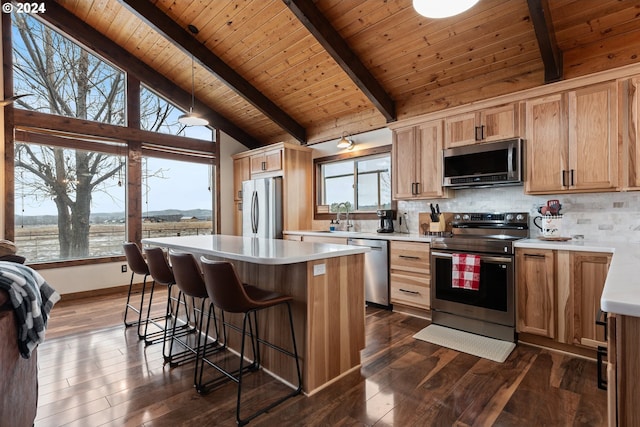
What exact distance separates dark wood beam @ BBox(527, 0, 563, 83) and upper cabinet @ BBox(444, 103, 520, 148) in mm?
397

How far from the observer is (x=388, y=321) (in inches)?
138

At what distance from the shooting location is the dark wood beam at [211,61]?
3.76 metres

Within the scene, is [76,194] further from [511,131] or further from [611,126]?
[611,126]

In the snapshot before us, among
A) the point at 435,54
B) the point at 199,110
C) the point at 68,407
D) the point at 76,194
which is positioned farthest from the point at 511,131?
the point at 76,194

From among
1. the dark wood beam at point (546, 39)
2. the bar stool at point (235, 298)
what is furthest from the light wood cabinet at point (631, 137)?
the bar stool at point (235, 298)

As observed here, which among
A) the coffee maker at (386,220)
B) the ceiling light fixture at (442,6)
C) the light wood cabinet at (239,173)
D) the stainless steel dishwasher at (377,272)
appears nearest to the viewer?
the ceiling light fixture at (442,6)

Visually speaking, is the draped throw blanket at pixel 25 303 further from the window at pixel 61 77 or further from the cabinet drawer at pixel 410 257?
the window at pixel 61 77

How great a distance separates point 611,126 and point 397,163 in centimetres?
199

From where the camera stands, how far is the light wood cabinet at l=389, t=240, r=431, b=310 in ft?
11.4

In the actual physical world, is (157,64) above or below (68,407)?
above

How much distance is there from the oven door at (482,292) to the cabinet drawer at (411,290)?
109mm

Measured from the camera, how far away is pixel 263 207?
210 inches

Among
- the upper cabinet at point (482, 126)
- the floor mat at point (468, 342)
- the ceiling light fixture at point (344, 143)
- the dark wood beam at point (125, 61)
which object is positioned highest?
the dark wood beam at point (125, 61)

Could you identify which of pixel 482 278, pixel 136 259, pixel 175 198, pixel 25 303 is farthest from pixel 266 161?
pixel 25 303
